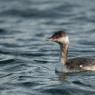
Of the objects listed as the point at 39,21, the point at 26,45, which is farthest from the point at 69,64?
the point at 39,21

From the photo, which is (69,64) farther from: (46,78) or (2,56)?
(2,56)

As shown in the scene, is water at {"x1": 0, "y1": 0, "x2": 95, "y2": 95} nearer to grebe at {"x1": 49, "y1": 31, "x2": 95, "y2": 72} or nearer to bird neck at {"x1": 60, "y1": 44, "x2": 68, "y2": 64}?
grebe at {"x1": 49, "y1": 31, "x2": 95, "y2": 72}

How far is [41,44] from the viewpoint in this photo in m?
28.1

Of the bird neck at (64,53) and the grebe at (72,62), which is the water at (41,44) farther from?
the bird neck at (64,53)

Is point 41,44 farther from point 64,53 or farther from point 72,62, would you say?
point 72,62

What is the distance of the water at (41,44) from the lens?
20.1 meters

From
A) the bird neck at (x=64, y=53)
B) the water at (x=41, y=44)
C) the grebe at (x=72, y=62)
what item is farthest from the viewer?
the bird neck at (x=64, y=53)

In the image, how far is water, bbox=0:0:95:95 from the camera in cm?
2008

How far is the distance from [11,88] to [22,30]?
1136 centimetres

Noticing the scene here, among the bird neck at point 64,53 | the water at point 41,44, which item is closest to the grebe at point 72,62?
the bird neck at point 64,53

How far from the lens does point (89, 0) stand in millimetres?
39281

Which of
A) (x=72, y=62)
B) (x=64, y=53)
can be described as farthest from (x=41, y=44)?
(x=72, y=62)

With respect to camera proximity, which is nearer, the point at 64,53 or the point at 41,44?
the point at 64,53

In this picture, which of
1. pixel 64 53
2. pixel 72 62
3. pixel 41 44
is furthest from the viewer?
pixel 41 44
